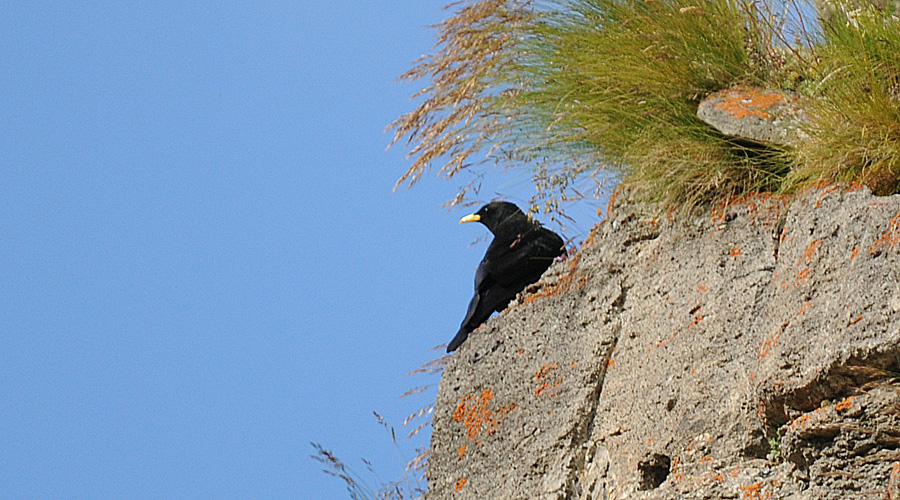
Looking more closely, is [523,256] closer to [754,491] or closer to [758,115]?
[758,115]

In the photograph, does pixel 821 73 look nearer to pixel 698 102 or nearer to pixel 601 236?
pixel 698 102

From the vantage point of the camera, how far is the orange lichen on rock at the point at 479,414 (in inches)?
108

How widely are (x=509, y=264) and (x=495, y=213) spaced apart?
0.70 ft

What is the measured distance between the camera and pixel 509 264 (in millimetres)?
3199

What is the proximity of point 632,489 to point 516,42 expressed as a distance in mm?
1437

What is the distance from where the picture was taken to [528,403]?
271 cm

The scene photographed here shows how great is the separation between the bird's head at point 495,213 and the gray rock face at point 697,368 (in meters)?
0.40

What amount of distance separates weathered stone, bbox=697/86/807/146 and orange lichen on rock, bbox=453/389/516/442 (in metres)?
0.93

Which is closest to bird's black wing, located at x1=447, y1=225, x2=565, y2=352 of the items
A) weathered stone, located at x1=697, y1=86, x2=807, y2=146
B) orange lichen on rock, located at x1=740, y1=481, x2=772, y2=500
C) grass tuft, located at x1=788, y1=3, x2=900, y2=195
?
weathered stone, located at x1=697, y1=86, x2=807, y2=146

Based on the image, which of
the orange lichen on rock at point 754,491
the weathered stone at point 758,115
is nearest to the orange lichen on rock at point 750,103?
the weathered stone at point 758,115

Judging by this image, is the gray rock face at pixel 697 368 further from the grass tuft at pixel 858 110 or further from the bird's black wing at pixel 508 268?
the bird's black wing at pixel 508 268

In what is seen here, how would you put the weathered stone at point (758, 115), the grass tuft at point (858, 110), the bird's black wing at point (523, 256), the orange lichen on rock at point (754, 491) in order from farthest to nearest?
1. the bird's black wing at point (523, 256)
2. the weathered stone at point (758, 115)
3. the grass tuft at point (858, 110)
4. the orange lichen on rock at point (754, 491)

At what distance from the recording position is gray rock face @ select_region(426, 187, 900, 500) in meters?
1.97

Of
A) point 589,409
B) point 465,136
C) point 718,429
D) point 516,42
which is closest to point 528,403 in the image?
point 589,409
